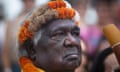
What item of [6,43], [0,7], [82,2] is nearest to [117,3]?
[82,2]

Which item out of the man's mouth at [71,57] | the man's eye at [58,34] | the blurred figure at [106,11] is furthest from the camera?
the blurred figure at [106,11]

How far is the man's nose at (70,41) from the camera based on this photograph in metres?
4.27

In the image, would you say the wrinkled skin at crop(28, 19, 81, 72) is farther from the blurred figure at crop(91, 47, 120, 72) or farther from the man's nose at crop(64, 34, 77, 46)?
the blurred figure at crop(91, 47, 120, 72)

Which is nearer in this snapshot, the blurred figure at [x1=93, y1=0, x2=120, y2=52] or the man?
the man

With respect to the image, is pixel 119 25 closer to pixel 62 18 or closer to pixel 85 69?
pixel 85 69

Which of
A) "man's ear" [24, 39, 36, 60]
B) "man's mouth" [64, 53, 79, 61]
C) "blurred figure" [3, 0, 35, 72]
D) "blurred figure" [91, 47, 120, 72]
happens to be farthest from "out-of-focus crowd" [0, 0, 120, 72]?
"man's mouth" [64, 53, 79, 61]

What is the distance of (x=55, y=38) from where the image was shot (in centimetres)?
432

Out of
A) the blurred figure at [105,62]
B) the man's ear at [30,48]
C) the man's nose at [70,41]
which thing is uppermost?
the man's nose at [70,41]

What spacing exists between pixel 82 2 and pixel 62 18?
9.09 ft

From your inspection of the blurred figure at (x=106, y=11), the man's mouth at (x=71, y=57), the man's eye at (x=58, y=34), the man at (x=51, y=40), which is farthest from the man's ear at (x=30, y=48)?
the blurred figure at (x=106, y=11)

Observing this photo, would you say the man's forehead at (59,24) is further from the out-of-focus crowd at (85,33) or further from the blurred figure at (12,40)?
the blurred figure at (12,40)

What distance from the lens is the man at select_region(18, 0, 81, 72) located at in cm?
425

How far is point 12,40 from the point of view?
21.4ft

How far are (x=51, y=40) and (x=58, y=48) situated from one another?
91mm
